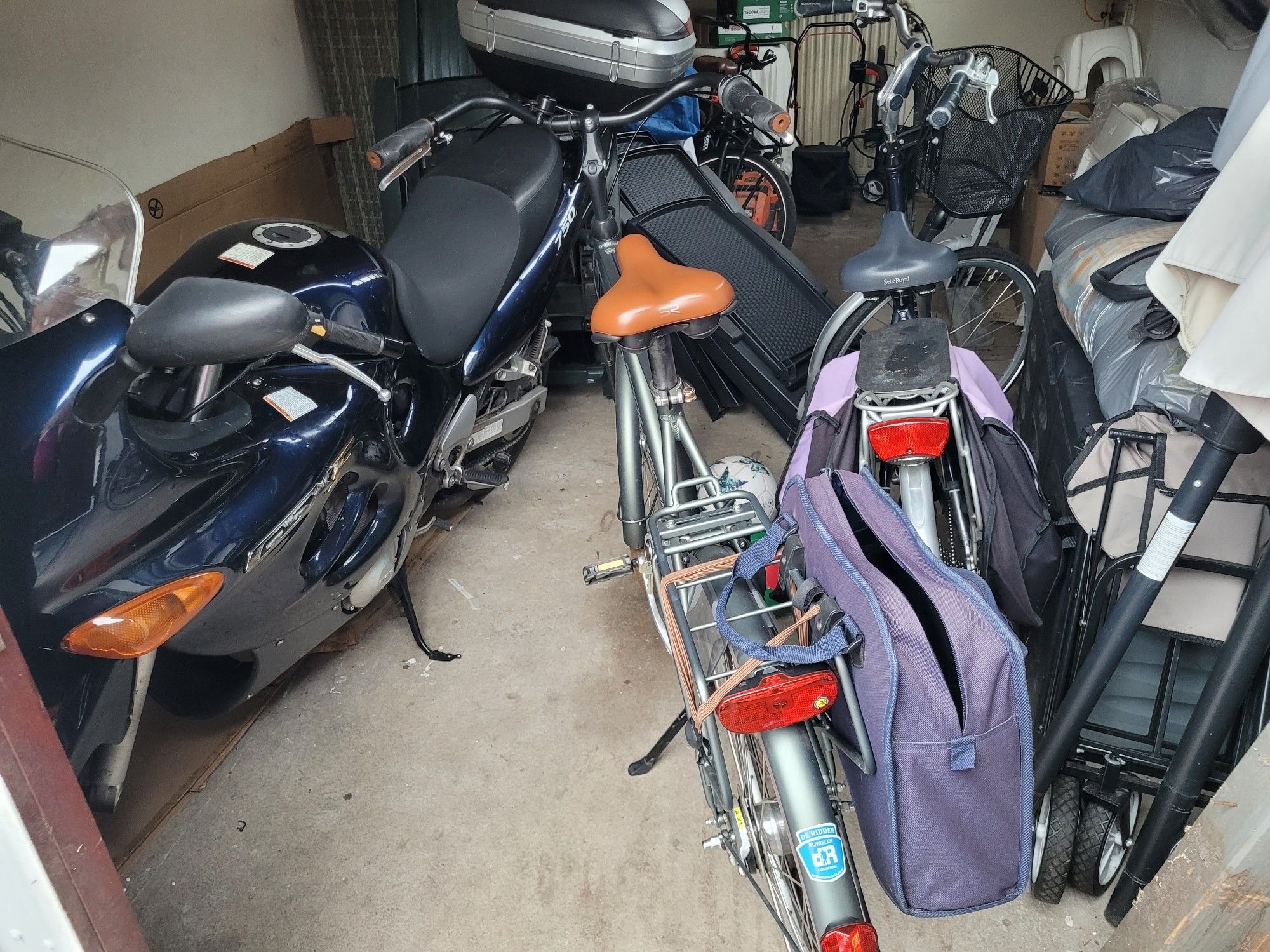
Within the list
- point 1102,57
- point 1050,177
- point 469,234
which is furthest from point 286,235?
point 1102,57

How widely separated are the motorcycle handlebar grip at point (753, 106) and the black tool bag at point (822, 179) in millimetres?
3090

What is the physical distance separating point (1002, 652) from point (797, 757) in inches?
10.5

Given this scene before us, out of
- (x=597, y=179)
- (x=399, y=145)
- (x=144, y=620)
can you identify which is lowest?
(x=144, y=620)

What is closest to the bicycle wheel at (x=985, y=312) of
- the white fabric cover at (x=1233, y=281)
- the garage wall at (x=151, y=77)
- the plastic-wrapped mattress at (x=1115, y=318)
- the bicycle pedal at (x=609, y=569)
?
the plastic-wrapped mattress at (x=1115, y=318)

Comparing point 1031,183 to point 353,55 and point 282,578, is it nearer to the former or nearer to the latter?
point 353,55

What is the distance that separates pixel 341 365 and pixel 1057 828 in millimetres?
1287

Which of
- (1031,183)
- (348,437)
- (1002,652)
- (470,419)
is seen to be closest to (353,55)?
(470,419)

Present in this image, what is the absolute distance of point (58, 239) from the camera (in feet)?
3.58

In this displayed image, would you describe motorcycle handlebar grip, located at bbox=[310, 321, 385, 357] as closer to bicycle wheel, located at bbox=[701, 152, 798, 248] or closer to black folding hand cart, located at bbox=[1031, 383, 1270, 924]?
black folding hand cart, located at bbox=[1031, 383, 1270, 924]

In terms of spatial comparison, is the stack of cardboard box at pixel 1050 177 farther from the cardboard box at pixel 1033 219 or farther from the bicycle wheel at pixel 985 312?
the bicycle wheel at pixel 985 312

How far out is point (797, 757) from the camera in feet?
3.26

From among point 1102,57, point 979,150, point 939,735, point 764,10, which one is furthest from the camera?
point 764,10

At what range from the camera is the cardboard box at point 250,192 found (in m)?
2.33

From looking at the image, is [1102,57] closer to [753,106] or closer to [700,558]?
[753,106]
